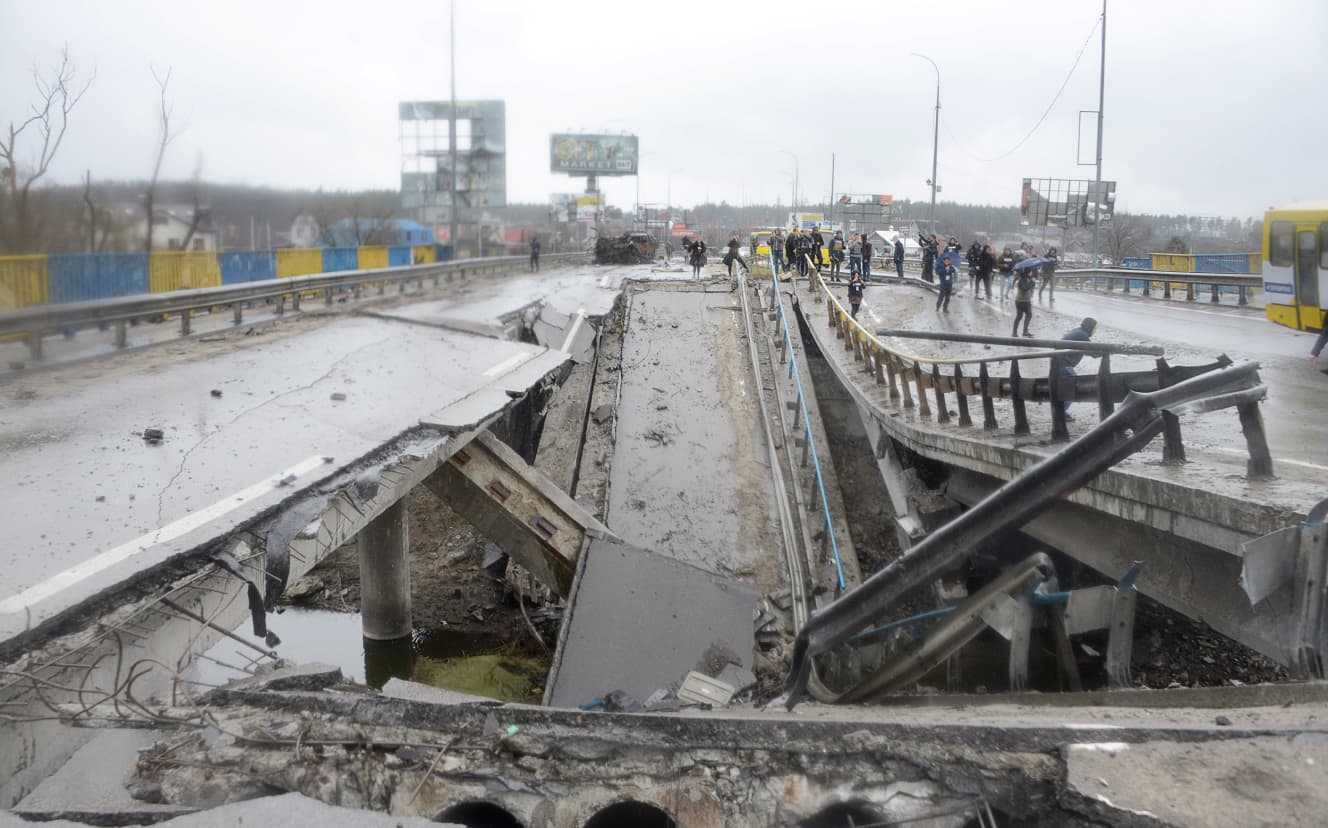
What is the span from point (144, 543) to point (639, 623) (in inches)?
178

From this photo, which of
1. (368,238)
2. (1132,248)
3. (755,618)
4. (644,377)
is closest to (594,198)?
(368,238)

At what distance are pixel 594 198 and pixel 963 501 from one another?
9539 centimetres

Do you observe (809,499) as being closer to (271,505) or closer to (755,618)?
(755,618)

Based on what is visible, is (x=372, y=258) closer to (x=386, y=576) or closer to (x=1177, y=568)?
(x=386, y=576)

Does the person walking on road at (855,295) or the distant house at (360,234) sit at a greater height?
the distant house at (360,234)

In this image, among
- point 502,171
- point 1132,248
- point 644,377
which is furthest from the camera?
point 502,171

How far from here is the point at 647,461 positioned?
42.5ft

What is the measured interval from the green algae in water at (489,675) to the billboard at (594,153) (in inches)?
3669

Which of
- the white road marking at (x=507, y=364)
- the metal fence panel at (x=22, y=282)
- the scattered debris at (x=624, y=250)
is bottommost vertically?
the white road marking at (x=507, y=364)

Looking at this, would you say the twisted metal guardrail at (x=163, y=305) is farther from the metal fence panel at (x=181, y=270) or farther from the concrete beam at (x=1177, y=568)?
the concrete beam at (x=1177, y=568)

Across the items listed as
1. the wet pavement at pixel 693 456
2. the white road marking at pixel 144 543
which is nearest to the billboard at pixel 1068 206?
the wet pavement at pixel 693 456

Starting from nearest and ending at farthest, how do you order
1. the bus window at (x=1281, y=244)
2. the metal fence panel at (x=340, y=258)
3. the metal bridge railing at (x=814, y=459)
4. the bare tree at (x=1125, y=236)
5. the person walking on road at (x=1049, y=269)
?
the metal bridge railing at (x=814, y=459) < the bus window at (x=1281, y=244) < the metal fence panel at (x=340, y=258) < the person walking on road at (x=1049, y=269) < the bare tree at (x=1125, y=236)

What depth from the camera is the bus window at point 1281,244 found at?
18.5 metres

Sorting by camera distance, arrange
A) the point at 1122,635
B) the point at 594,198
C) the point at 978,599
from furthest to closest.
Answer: the point at 594,198 < the point at 1122,635 < the point at 978,599
